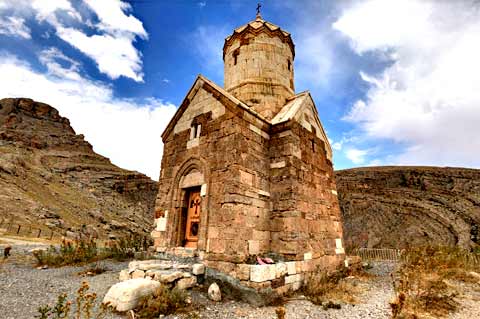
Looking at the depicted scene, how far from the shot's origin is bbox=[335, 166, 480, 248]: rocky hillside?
23.7 meters

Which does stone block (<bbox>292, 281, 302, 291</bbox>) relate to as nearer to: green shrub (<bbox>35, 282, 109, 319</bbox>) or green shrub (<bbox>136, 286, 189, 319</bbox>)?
green shrub (<bbox>136, 286, 189, 319</bbox>)

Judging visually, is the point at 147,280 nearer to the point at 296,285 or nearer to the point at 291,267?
the point at 291,267

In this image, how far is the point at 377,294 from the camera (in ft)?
19.4

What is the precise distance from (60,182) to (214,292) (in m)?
40.3

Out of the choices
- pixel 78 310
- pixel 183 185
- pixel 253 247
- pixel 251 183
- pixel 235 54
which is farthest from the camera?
pixel 235 54

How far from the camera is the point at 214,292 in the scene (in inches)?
200

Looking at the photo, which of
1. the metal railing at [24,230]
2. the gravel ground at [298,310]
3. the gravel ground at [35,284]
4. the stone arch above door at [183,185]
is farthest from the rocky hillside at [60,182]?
the gravel ground at [298,310]

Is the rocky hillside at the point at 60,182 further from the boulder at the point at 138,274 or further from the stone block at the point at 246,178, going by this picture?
the stone block at the point at 246,178

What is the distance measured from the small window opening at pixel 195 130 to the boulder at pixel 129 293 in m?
4.20

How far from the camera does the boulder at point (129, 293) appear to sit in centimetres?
408

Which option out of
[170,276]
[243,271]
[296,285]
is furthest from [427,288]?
[170,276]

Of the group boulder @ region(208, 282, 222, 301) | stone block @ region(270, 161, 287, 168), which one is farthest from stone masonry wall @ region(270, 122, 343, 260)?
boulder @ region(208, 282, 222, 301)

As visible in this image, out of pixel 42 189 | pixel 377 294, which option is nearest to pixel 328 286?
pixel 377 294

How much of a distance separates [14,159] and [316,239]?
41.1 metres
